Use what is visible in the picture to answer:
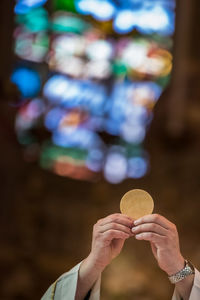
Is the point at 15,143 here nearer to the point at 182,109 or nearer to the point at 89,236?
the point at 89,236

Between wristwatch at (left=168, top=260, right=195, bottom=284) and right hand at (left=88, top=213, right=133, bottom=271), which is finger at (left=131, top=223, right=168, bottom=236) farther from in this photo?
wristwatch at (left=168, top=260, right=195, bottom=284)

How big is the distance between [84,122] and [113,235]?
4412mm

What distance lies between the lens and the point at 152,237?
174 cm

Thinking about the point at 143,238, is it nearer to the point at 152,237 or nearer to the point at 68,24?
the point at 152,237

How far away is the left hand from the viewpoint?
1730 mm

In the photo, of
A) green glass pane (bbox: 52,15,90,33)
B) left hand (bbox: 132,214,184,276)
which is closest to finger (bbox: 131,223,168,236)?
left hand (bbox: 132,214,184,276)

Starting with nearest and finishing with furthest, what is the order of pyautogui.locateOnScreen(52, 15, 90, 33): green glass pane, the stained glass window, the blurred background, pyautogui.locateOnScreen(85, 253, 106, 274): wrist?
pyautogui.locateOnScreen(85, 253, 106, 274): wrist
the blurred background
the stained glass window
pyautogui.locateOnScreen(52, 15, 90, 33): green glass pane

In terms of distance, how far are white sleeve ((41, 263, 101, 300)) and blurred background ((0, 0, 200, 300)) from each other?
3.86m

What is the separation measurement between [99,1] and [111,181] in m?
1.92

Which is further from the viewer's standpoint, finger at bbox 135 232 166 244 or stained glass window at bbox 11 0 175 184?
stained glass window at bbox 11 0 175 184

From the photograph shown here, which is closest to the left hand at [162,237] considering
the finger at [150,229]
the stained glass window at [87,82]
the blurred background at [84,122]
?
the finger at [150,229]

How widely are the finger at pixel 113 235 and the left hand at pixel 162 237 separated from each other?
33 mm

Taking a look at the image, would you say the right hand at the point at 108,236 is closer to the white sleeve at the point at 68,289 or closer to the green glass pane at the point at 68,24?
the white sleeve at the point at 68,289

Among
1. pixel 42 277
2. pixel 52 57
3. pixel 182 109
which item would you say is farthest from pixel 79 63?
pixel 42 277
